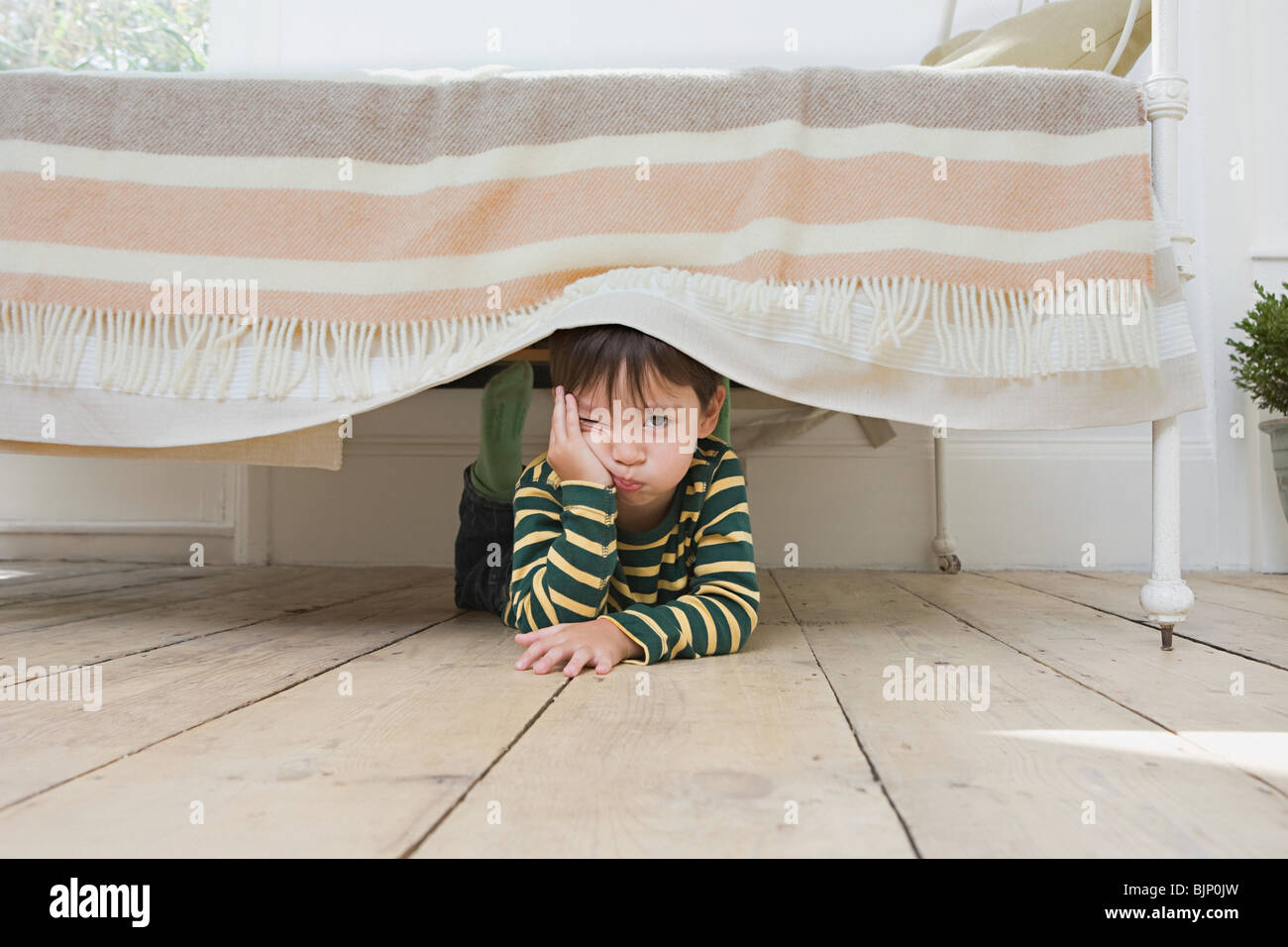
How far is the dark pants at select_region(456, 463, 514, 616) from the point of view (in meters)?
1.28

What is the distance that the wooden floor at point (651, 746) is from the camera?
451 mm

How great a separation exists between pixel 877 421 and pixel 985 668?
960 mm

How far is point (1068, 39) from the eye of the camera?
1.31m

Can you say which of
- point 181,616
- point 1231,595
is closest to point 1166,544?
point 1231,595

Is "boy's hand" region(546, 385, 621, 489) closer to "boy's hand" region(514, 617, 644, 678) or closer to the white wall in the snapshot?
"boy's hand" region(514, 617, 644, 678)

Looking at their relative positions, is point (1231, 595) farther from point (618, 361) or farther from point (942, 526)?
point (618, 361)

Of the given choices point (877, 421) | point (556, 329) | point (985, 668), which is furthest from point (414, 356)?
point (877, 421)

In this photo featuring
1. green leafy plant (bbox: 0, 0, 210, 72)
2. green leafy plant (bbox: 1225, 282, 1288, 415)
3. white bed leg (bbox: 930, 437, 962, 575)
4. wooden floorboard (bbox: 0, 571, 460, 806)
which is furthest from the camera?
green leafy plant (bbox: 0, 0, 210, 72)

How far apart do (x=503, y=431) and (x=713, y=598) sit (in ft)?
1.62

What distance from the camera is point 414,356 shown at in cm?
102

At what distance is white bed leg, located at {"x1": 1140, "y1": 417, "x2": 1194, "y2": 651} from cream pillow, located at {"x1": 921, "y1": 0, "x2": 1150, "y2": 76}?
1.78 feet

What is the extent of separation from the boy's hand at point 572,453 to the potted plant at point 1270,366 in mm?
1451

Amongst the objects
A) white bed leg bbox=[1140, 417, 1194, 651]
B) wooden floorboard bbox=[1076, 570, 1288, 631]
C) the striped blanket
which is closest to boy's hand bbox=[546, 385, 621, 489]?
the striped blanket
